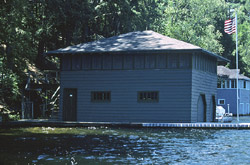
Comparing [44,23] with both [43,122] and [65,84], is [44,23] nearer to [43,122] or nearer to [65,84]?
[65,84]

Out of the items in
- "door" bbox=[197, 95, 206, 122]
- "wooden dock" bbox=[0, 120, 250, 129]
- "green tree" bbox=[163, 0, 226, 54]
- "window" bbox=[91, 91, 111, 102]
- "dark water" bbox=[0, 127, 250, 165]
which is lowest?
"dark water" bbox=[0, 127, 250, 165]

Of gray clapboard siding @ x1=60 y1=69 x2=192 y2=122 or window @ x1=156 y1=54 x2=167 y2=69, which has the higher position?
window @ x1=156 y1=54 x2=167 y2=69

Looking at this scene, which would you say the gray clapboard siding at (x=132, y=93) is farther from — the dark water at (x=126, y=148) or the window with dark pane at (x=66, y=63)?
the dark water at (x=126, y=148)

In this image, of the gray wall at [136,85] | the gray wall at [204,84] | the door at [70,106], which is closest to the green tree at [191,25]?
the gray wall at [204,84]

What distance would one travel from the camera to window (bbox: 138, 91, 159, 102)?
32.9m

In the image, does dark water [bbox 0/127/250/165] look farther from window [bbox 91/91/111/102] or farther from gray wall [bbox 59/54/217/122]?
window [bbox 91/91/111/102]

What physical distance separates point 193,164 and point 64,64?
21756 mm

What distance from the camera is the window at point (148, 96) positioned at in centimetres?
3291

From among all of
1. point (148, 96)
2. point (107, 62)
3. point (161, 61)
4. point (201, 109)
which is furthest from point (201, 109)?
point (107, 62)

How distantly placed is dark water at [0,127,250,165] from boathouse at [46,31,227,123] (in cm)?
617

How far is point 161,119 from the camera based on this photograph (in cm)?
3266

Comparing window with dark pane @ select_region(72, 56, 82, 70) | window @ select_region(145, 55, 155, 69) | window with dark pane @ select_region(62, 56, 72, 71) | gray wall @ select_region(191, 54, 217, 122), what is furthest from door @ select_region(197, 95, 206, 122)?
window with dark pane @ select_region(62, 56, 72, 71)

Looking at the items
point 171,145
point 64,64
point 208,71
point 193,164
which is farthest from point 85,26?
point 193,164

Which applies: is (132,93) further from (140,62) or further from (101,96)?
(101,96)
